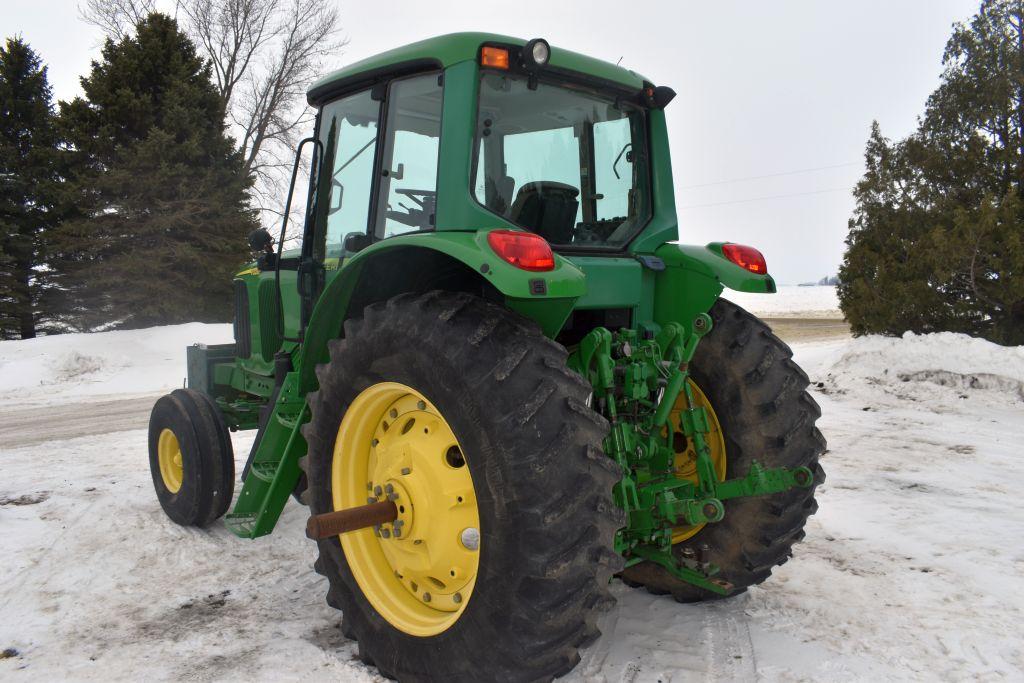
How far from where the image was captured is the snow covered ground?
282cm

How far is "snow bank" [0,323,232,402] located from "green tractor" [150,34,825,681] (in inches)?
394

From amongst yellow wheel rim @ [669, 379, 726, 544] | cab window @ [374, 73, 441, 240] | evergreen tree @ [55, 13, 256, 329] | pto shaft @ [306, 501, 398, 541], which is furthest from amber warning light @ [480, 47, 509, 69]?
evergreen tree @ [55, 13, 256, 329]

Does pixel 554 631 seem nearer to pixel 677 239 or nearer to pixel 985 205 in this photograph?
pixel 677 239

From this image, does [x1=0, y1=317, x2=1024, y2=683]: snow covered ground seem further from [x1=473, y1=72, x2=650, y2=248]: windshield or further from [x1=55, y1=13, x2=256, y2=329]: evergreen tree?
[x1=55, y1=13, x2=256, y2=329]: evergreen tree

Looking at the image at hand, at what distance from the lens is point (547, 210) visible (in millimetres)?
3211

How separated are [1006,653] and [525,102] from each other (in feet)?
9.71

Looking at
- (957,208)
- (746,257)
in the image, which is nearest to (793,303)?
(957,208)

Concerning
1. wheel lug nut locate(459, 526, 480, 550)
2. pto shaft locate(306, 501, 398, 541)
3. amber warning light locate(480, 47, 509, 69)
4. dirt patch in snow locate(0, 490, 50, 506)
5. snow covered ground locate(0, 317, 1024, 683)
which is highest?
amber warning light locate(480, 47, 509, 69)

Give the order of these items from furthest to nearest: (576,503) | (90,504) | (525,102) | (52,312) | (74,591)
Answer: (52,312), (90,504), (74,591), (525,102), (576,503)

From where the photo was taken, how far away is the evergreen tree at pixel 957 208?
32.9ft

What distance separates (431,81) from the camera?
309 centimetres

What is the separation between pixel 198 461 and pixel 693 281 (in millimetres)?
3035

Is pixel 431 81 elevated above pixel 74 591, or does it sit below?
above

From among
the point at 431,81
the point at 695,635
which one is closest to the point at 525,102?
the point at 431,81
